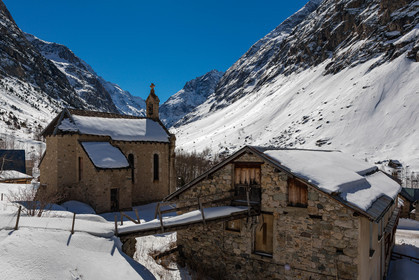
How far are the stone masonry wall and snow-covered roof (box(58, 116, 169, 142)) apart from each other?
15.2 metres

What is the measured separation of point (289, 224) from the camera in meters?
12.9

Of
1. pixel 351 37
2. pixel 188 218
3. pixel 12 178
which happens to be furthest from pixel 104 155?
pixel 351 37

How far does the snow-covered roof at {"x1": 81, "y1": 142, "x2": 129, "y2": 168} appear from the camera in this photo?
25.5 metres

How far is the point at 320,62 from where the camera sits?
134750mm

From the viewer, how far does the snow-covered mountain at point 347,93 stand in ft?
232

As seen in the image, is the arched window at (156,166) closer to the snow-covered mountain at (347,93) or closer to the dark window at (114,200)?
the dark window at (114,200)

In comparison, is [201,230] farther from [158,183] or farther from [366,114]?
[366,114]

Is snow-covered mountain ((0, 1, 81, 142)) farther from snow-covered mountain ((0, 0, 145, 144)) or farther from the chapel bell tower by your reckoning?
the chapel bell tower

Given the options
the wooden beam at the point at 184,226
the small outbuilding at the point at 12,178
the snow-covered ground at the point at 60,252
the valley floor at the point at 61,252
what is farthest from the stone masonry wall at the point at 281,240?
the small outbuilding at the point at 12,178

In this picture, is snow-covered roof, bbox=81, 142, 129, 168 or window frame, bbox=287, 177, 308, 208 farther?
snow-covered roof, bbox=81, 142, 129, 168

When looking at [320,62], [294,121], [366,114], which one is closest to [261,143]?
[294,121]

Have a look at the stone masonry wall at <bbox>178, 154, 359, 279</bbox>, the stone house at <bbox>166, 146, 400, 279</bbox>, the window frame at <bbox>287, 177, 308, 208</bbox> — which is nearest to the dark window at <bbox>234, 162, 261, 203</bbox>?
the stone house at <bbox>166, 146, 400, 279</bbox>

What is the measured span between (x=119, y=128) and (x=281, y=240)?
21.4 meters

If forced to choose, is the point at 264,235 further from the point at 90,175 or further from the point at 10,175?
the point at 10,175
